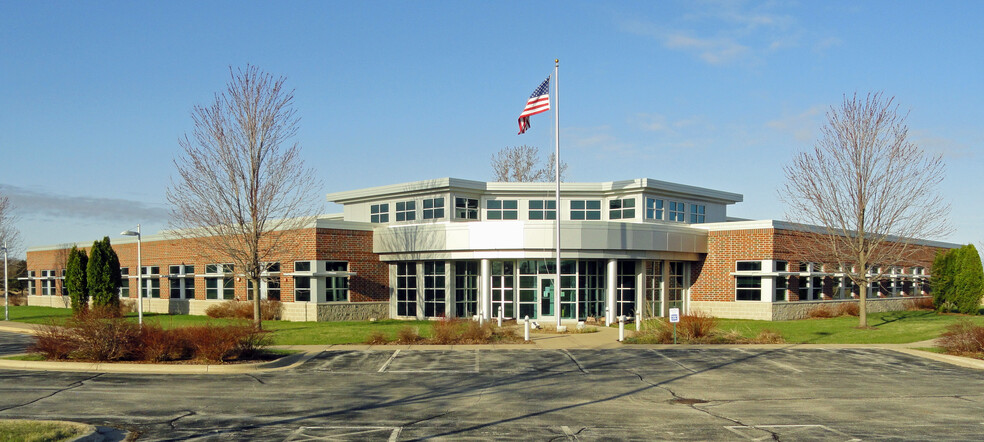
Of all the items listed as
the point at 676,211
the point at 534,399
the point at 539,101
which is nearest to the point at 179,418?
the point at 534,399

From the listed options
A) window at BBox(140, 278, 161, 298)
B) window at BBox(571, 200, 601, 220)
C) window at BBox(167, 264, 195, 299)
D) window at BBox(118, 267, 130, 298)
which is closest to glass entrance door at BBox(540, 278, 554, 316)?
window at BBox(571, 200, 601, 220)

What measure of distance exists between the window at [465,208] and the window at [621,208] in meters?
6.94

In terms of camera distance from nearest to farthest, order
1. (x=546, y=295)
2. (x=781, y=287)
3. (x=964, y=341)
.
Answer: (x=964, y=341) < (x=546, y=295) < (x=781, y=287)

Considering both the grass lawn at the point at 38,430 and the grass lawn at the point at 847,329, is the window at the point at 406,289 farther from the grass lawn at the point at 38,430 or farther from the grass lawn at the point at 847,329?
the grass lawn at the point at 38,430

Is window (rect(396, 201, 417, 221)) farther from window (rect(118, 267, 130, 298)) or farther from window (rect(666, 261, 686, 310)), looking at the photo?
window (rect(118, 267, 130, 298))

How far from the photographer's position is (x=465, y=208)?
3675 cm

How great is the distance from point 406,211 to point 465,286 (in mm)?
5709

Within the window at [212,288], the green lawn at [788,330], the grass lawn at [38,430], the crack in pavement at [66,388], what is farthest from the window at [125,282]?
the grass lawn at [38,430]

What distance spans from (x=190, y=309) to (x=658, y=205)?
26018 millimetres

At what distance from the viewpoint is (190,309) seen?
4094 cm

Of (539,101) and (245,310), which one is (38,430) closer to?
(539,101)

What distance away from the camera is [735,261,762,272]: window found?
35.0m

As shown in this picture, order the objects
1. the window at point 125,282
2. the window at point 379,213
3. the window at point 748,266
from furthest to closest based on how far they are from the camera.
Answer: the window at point 125,282
the window at point 379,213
the window at point 748,266

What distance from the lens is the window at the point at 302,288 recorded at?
111ft
